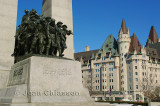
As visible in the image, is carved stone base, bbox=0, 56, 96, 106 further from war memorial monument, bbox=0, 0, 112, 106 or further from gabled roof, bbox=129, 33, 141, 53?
gabled roof, bbox=129, 33, 141, 53

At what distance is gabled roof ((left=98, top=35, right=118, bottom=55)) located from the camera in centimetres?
8297

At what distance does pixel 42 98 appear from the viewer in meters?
11.2

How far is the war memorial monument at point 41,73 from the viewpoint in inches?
443

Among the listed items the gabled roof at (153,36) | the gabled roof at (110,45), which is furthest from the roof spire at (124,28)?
the gabled roof at (153,36)

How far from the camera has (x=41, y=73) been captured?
1180 cm

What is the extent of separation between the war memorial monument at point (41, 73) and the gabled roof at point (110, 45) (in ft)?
226

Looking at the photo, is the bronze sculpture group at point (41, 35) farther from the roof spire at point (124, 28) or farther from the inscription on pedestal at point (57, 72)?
the roof spire at point (124, 28)

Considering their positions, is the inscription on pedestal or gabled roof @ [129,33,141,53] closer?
the inscription on pedestal

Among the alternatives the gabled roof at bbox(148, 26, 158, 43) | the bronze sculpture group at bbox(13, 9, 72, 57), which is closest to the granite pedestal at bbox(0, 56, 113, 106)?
the bronze sculpture group at bbox(13, 9, 72, 57)

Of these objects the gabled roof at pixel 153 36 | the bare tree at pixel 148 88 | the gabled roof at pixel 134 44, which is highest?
the gabled roof at pixel 153 36

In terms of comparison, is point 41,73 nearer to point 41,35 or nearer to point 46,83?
point 46,83

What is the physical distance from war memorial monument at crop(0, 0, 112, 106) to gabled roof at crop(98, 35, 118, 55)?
68.8 metres

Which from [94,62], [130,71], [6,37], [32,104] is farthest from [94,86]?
[32,104]

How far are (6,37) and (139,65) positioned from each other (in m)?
64.0
